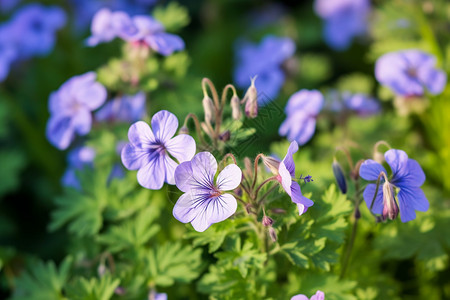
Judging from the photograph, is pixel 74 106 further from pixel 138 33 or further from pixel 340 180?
pixel 340 180

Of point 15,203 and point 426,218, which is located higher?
point 426,218

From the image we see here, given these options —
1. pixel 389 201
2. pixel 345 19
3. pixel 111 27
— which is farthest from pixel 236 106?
pixel 345 19

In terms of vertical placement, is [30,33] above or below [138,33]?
below

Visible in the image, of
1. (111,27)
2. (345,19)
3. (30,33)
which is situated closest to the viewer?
(111,27)

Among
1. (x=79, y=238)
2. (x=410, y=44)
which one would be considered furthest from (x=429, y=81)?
(x=79, y=238)

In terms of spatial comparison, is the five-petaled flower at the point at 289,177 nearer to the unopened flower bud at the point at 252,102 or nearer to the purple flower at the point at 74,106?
the unopened flower bud at the point at 252,102

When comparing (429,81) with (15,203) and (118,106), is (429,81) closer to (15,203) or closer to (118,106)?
(118,106)
